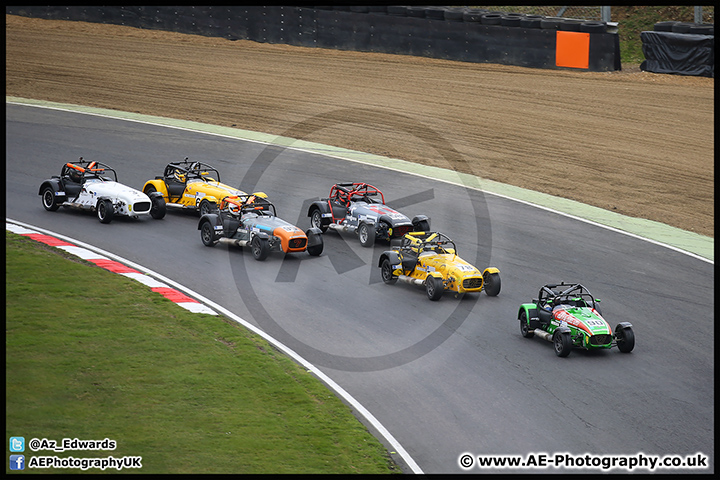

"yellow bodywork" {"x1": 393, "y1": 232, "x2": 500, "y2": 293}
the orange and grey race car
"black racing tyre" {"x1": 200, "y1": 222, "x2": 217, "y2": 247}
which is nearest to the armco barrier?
the orange and grey race car

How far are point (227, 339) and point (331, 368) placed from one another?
7.17 feet

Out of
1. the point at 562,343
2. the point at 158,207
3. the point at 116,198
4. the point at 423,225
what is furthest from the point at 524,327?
the point at 116,198

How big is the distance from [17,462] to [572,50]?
1305 inches

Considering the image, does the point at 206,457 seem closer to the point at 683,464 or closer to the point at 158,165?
the point at 683,464

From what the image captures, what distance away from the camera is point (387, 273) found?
59.7 feet

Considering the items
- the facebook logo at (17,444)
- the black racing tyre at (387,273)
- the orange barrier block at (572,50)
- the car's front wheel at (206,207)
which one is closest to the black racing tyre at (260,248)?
the car's front wheel at (206,207)

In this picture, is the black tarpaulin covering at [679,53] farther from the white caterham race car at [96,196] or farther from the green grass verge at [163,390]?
the green grass verge at [163,390]

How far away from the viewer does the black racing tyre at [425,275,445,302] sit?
17000 millimetres

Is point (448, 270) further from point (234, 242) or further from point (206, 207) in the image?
point (206, 207)

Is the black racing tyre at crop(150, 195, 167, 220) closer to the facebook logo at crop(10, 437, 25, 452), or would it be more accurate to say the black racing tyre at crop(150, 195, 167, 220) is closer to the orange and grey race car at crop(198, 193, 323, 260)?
the orange and grey race car at crop(198, 193, 323, 260)

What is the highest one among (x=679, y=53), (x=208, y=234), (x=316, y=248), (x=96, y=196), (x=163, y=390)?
(x=679, y=53)

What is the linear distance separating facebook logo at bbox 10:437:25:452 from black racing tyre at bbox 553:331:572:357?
365 inches

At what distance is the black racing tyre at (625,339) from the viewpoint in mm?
14695

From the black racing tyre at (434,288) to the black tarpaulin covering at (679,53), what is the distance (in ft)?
82.1
